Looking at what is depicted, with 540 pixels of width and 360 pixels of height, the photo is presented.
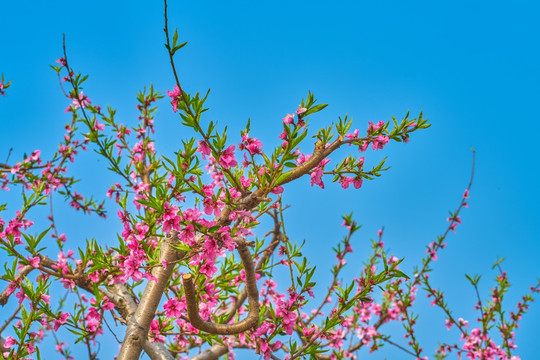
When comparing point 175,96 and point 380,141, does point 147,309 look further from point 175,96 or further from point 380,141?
point 380,141

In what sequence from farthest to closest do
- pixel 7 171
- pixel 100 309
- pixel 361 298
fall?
pixel 7 171 → pixel 100 309 → pixel 361 298

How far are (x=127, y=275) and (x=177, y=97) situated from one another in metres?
1.27

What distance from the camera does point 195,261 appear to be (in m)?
2.46

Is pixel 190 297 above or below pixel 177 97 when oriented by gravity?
below

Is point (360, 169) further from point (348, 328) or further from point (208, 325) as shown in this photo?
point (348, 328)

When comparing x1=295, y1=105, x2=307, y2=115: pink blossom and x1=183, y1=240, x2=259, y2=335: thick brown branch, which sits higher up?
x1=295, y1=105, x2=307, y2=115: pink blossom

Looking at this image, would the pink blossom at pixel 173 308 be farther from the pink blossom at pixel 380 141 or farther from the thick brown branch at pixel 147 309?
the pink blossom at pixel 380 141

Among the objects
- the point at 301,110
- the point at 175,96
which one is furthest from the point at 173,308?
the point at 301,110

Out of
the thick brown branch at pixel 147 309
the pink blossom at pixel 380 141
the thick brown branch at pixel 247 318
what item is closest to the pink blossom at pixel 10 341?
the thick brown branch at pixel 147 309


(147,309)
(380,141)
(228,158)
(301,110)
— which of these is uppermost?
(380,141)

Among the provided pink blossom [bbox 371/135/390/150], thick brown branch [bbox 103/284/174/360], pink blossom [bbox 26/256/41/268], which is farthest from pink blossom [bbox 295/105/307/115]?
pink blossom [bbox 26/256/41/268]

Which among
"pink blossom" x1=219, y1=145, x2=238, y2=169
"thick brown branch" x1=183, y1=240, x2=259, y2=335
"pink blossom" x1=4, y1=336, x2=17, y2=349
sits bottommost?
"pink blossom" x1=4, y1=336, x2=17, y2=349

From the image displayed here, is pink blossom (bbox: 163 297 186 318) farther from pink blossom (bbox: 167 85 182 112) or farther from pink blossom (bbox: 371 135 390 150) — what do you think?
pink blossom (bbox: 371 135 390 150)

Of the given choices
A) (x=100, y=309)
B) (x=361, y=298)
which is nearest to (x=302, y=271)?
(x=361, y=298)
